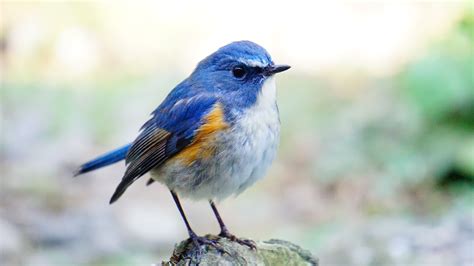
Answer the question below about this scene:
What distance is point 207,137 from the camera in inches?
196

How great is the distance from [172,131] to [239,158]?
0.50 meters

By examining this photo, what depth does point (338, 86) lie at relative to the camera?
34.8 ft

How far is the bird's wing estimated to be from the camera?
5035mm

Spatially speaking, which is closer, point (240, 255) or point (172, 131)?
point (240, 255)

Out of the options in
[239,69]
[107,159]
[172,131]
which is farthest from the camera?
[107,159]

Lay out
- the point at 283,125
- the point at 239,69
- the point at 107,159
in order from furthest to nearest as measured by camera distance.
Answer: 1. the point at 283,125
2. the point at 107,159
3. the point at 239,69

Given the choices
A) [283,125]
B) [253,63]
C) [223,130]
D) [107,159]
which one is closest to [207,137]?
[223,130]

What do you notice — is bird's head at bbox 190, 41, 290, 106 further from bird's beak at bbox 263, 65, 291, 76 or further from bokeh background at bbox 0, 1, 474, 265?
bokeh background at bbox 0, 1, 474, 265

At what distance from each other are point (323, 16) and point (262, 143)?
7.38 meters

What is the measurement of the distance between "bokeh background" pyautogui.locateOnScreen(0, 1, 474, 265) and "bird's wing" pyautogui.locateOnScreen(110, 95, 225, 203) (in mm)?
2423

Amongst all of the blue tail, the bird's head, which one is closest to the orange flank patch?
the bird's head

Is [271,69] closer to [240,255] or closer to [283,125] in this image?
[240,255]

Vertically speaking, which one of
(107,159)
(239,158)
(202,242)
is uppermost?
(107,159)

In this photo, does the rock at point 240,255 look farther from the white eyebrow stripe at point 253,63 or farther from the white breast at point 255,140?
the white eyebrow stripe at point 253,63
